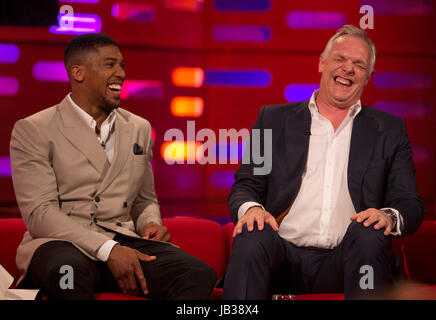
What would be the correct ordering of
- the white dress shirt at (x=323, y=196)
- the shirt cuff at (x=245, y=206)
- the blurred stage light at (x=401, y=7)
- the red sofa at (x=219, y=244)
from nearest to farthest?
the shirt cuff at (x=245, y=206) < the white dress shirt at (x=323, y=196) < the red sofa at (x=219, y=244) < the blurred stage light at (x=401, y=7)

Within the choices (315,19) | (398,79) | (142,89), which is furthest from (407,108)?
(142,89)

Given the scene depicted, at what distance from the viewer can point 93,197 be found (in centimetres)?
223

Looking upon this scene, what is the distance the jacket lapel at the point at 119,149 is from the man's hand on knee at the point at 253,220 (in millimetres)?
585

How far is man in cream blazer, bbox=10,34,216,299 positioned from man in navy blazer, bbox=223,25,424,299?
1.04 ft

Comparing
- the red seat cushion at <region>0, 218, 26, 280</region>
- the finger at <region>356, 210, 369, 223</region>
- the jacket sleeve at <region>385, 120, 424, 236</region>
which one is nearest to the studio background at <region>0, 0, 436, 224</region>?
the red seat cushion at <region>0, 218, 26, 280</region>

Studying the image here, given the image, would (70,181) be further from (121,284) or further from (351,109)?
(351,109)

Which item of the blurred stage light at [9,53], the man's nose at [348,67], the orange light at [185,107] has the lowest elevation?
the orange light at [185,107]

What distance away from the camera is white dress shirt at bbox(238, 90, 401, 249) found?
2.21 metres

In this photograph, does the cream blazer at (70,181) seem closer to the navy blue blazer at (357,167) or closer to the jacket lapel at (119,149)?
the jacket lapel at (119,149)

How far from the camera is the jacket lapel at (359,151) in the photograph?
7.28 feet

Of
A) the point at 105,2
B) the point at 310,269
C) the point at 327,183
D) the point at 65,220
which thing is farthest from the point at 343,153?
the point at 105,2

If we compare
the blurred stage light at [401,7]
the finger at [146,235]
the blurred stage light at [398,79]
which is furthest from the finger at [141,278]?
the blurred stage light at [401,7]

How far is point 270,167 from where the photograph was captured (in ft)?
7.55

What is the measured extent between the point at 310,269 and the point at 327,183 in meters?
0.35
